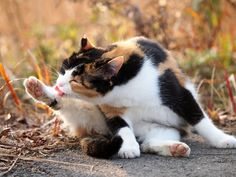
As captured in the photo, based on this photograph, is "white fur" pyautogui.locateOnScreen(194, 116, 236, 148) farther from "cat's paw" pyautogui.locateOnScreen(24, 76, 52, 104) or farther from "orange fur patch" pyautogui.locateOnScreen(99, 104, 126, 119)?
"cat's paw" pyautogui.locateOnScreen(24, 76, 52, 104)

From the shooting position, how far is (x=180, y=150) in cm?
247

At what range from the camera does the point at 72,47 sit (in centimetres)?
535

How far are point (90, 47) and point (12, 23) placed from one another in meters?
2.38

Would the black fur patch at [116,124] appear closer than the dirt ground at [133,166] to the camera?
No

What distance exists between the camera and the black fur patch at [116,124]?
104 inches

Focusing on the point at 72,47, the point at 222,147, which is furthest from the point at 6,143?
the point at 72,47

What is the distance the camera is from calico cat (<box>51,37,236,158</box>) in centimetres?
256

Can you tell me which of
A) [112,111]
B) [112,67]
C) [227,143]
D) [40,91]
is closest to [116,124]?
[112,111]

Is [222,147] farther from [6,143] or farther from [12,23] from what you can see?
[12,23]

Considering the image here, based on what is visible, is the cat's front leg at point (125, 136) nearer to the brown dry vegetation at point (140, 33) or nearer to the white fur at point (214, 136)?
the white fur at point (214, 136)

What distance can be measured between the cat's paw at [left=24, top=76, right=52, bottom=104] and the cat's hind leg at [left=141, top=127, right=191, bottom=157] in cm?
57

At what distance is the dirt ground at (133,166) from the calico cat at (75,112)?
24 cm

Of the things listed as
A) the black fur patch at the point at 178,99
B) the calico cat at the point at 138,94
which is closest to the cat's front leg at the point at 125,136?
the calico cat at the point at 138,94

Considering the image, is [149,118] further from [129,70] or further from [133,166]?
[133,166]
